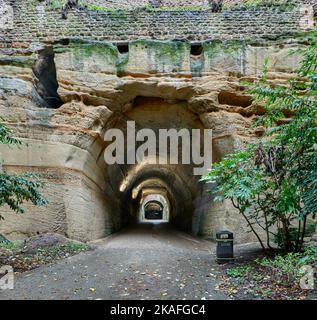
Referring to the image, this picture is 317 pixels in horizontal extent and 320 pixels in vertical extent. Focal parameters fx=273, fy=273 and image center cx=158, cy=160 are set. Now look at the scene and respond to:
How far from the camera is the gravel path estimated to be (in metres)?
3.53

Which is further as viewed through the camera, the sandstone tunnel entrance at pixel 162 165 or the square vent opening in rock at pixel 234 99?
the sandstone tunnel entrance at pixel 162 165

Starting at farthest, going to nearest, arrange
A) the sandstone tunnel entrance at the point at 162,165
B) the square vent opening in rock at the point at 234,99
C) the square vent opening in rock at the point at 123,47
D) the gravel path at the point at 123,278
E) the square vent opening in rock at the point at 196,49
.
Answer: the sandstone tunnel entrance at the point at 162,165, the square vent opening in rock at the point at 123,47, the square vent opening in rock at the point at 196,49, the square vent opening in rock at the point at 234,99, the gravel path at the point at 123,278

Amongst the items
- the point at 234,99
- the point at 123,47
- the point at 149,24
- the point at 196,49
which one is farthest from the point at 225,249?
the point at 149,24

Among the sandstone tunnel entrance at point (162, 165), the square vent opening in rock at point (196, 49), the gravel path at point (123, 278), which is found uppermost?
the square vent opening in rock at point (196, 49)

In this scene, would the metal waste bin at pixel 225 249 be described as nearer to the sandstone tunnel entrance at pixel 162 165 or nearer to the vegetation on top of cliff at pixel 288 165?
the vegetation on top of cliff at pixel 288 165

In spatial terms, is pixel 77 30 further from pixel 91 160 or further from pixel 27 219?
pixel 27 219

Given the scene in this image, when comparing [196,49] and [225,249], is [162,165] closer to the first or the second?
[196,49]

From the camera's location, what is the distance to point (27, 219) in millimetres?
6695

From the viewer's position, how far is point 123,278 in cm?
421

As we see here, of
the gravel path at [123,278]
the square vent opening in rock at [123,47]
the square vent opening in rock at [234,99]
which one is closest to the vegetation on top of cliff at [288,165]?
the gravel path at [123,278]

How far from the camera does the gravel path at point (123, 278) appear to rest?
3533 mm
